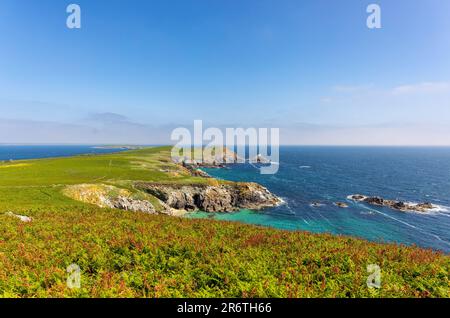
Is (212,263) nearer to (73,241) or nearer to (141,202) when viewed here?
(73,241)

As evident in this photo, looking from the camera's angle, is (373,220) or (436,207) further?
(436,207)

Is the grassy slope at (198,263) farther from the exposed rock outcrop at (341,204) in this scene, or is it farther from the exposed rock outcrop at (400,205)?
the exposed rock outcrop at (400,205)

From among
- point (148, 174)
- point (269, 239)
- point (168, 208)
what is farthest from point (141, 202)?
point (269, 239)

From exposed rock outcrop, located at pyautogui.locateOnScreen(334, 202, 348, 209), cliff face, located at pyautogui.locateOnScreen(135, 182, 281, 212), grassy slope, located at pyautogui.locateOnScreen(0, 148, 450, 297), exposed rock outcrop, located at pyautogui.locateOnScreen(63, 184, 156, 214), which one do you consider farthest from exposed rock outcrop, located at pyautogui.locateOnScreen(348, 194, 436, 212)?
grassy slope, located at pyautogui.locateOnScreen(0, 148, 450, 297)

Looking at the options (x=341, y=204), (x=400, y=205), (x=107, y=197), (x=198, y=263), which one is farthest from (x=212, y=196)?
(x=198, y=263)

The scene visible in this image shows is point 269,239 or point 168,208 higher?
point 269,239

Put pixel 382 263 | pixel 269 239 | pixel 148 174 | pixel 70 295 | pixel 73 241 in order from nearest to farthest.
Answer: pixel 70 295
pixel 382 263
pixel 73 241
pixel 269 239
pixel 148 174
